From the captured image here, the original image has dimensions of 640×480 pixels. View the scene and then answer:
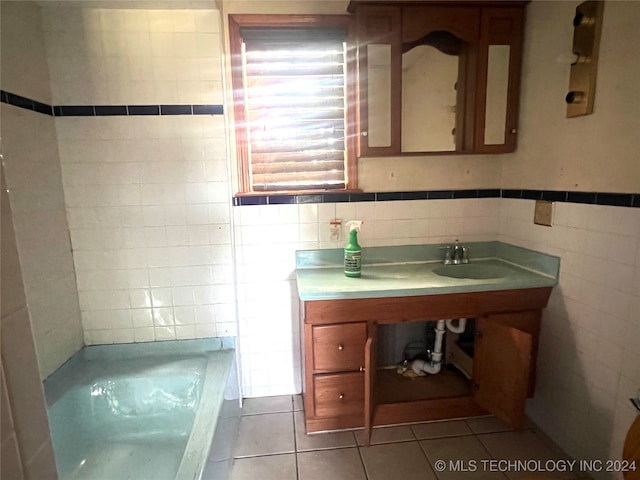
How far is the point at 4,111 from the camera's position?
1.42 metres

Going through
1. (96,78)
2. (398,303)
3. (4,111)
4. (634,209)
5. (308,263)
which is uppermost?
(96,78)

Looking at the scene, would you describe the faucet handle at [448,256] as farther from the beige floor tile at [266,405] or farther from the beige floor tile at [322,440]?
the beige floor tile at [266,405]

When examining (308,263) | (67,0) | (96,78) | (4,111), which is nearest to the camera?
(4,111)

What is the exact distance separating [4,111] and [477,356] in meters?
2.38

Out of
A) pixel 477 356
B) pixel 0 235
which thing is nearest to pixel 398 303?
pixel 477 356

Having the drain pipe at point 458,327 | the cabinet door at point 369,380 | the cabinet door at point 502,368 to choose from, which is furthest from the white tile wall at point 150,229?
the cabinet door at point 502,368

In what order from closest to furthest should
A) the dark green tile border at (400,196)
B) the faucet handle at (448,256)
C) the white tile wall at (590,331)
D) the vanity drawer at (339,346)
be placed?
1. the white tile wall at (590,331)
2. the vanity drawer at (339,346)
3. the dark green tile border at (400,196)
4. the faucet handle at (448,256)

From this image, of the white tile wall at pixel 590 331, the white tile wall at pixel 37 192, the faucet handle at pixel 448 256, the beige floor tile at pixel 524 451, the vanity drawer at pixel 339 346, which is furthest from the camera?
the faucet handle at pixel 448 256

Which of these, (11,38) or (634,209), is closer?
(634,209)

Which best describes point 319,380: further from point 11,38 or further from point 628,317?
point 11,38

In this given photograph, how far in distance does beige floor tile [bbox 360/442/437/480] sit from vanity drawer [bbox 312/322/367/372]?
0.41 meters

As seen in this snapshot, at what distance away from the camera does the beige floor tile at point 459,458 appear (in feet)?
5.11

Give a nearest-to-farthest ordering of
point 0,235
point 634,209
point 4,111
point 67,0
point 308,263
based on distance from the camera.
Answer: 1. point 0,235
2. point 634,209
3. point 4,111
4. point 67,0
5. point 308,263

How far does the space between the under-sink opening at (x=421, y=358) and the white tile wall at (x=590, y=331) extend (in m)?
0.40
